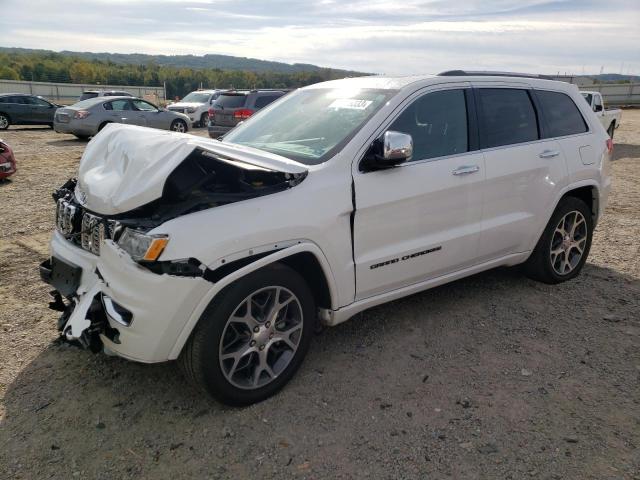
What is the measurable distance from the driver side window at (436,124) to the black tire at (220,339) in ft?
4.17

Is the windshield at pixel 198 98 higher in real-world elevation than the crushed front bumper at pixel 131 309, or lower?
higher

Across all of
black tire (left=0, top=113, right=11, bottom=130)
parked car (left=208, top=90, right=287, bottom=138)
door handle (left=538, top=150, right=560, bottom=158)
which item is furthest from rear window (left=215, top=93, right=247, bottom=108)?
door handle (left=538, top=150, right=560, bottom=158)

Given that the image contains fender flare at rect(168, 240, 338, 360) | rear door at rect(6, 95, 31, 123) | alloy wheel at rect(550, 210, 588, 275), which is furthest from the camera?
rear door at rect(6, 95, 31, 123)

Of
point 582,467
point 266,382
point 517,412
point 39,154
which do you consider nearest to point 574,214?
Result: point 517,412

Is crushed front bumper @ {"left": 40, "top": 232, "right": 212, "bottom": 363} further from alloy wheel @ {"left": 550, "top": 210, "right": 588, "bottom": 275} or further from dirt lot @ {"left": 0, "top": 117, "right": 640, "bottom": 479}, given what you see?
alloy wheel @ {"left": 550, "top": 210, "right": 588, "bottom": 275}

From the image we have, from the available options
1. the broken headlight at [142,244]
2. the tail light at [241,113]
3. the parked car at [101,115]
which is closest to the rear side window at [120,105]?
the parked car at [101,115]

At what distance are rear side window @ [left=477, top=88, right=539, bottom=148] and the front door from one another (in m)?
0.20

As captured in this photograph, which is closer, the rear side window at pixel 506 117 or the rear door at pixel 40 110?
the rear side window at pixel 506 117

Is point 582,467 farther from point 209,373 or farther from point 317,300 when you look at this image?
point 209,373

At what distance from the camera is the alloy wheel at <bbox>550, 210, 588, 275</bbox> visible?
4793 mm

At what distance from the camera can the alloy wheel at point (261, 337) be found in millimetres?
2994

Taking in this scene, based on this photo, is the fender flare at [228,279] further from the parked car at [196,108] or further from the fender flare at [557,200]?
the parked car at [196,108]

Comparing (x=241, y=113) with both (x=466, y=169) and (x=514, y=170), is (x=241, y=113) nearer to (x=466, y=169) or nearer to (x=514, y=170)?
(x=514, y=170)

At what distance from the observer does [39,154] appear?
1345cm
